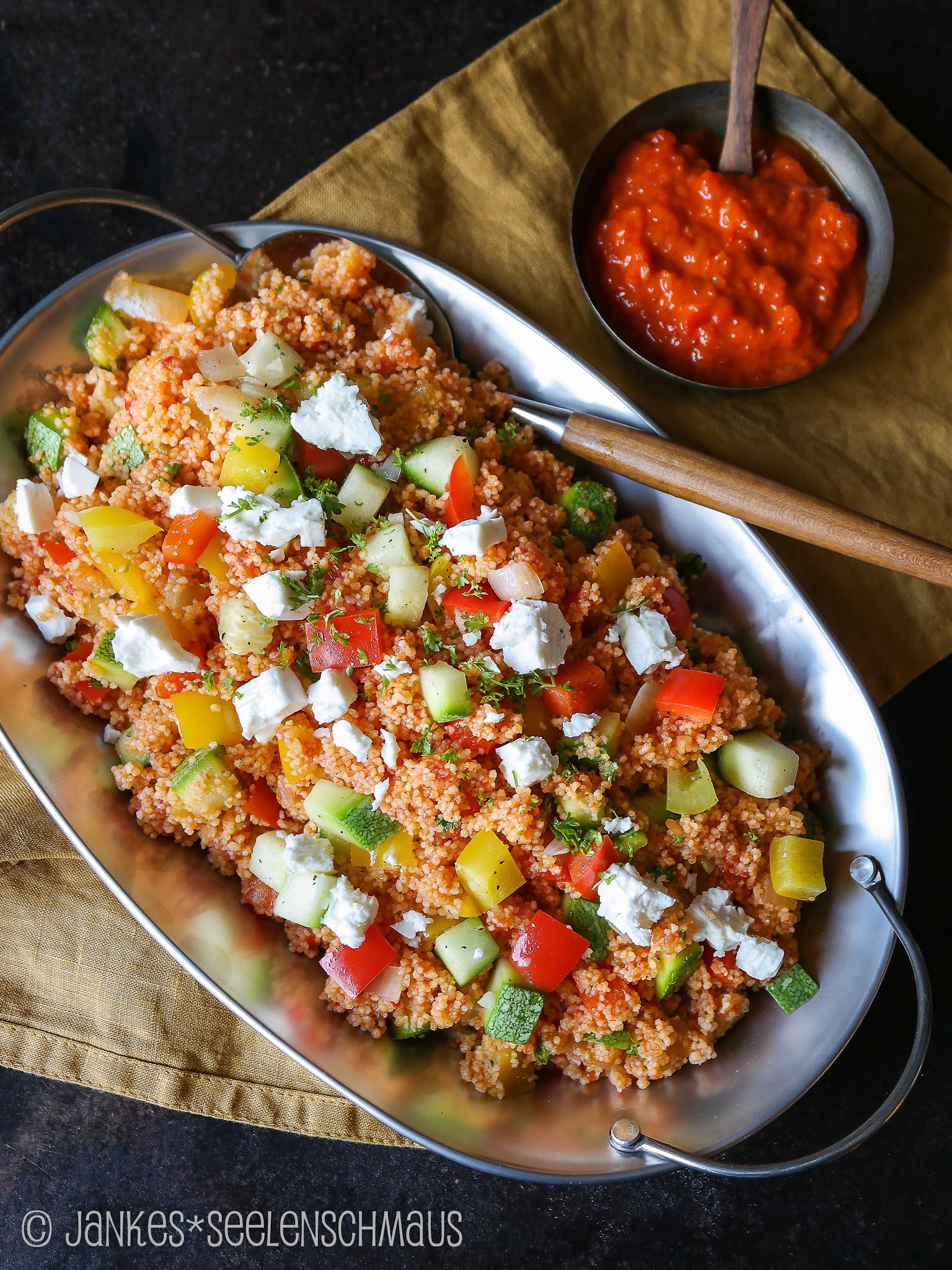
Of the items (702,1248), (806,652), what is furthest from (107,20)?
(702,1248)

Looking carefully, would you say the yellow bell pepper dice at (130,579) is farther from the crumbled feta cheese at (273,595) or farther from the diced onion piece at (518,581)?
the diced onion piece at (518,581)

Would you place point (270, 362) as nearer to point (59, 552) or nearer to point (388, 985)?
point (59, 552)

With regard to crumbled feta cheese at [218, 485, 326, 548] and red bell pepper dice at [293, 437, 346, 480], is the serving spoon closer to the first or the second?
red bell pepper dice at [293, 437, 346, 480]

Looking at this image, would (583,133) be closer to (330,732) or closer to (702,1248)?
(330,732)

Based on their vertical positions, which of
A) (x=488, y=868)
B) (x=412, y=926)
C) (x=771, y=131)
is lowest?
(x=412, y=926)

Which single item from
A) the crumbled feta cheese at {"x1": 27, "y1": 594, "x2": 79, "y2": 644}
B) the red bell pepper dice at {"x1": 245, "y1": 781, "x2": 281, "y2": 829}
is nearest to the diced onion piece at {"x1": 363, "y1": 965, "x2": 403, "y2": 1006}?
the red bell pepper dice at {"x1": 245, "y1": 781, "x2": 281, "y2": 829}

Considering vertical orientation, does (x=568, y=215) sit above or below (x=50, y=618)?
above

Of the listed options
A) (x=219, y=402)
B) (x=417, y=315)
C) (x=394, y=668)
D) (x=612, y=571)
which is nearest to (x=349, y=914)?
(x=394, y=668)
